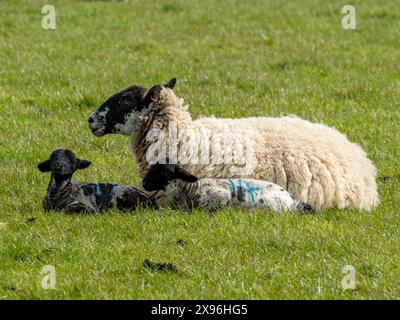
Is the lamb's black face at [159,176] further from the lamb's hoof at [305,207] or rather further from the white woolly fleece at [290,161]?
the lamb's hoof at [305,207]

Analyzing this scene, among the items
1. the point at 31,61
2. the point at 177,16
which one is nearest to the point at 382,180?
the point at 31,61

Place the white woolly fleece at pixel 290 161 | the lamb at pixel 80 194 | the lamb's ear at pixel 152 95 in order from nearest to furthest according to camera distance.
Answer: the lamb at pixel 80 194
the white woolly fleece at pixel 290 161
the lamb's ear at pixel 152 95

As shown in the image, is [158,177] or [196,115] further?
[196,115]

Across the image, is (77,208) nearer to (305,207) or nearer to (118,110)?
(118,110)

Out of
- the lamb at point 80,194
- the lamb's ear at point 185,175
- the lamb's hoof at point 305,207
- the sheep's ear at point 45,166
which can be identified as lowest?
the lamb's hoof at point 305,207

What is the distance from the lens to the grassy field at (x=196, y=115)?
856 centimetres

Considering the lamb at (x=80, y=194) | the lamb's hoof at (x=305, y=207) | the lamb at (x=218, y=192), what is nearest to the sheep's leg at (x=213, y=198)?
the lamb at (x=218, y=192)

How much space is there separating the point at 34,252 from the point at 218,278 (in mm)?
1862

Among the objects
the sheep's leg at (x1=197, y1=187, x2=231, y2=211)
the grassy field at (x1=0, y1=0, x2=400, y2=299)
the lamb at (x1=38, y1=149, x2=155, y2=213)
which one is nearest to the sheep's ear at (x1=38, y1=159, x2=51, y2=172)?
the lamb at (x1=38, y1=149, x2=155, y2=213)

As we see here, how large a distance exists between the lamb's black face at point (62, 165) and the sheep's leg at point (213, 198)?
4.55ft

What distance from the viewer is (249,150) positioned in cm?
A: 1082

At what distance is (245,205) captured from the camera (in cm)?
1034

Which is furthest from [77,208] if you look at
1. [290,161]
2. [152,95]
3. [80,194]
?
[290,161]

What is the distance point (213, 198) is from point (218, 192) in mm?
83
